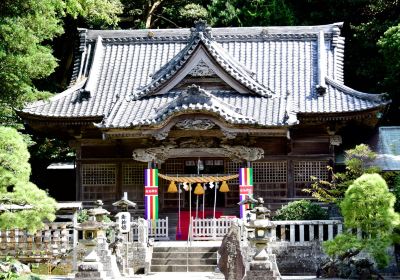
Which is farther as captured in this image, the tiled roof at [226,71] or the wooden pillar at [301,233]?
the tiled roof at [226,71]

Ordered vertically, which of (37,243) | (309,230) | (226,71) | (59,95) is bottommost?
(37,243)

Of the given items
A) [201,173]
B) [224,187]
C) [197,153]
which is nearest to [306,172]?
[224,187]

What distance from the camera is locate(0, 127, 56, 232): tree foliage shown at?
19062mm

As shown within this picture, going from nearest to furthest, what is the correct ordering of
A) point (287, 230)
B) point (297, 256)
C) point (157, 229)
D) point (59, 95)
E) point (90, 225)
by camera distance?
1. point (90, 225)
2. point (297, 256)
3. point (287, 230)
4. point (157, 229)
5. point (59, 95)

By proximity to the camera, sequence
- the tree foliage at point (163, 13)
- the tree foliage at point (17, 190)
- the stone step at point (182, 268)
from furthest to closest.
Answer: the tree foliage at point (163, 13)
the stone step at point (182, 268)
the tree foliage at point (17, 190)

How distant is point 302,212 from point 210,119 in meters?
4.58

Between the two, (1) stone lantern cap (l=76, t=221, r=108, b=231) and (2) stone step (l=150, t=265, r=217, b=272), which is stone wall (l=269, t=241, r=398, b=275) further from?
(1) stone lantern cap (l=76, t=221, r=108, b=231)

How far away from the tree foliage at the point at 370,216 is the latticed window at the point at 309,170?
8.68 metres

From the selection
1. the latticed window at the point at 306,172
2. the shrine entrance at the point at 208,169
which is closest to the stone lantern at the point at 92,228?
the shrine entrance at the point at 208,169

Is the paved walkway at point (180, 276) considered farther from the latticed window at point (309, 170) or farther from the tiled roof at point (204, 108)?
the latticed window at point (309, 170)

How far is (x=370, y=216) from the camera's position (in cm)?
2009

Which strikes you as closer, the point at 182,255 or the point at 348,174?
the point at 182,255

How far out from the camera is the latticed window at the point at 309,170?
95.1 ft

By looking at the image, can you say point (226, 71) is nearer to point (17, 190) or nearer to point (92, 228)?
point (92, 228)
